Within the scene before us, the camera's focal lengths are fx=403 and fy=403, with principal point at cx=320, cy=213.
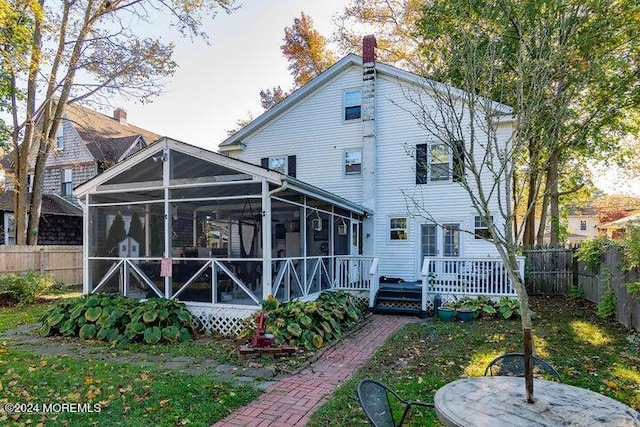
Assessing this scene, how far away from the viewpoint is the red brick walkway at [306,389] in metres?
4.02

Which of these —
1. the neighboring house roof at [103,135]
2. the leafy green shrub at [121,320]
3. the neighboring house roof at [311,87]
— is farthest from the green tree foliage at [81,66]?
the leafy green shrub at [121,320]

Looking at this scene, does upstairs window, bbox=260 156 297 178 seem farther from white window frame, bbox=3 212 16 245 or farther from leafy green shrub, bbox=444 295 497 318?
white window frame, bbox=3 212 16 245

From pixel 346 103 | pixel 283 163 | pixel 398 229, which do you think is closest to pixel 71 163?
pixel 283 163

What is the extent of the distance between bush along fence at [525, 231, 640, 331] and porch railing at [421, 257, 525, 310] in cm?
180

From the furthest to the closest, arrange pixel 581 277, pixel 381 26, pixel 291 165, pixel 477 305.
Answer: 1. pixel 381 26
2. pixel 291 165
3. pixel 581 277
4. pixel 477 305

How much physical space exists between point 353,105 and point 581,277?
8875mm

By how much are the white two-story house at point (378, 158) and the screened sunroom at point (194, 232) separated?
336 centimetres

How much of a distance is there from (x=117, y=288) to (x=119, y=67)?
37.4ft

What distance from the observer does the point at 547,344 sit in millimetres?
6840

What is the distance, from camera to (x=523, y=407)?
2.56 m

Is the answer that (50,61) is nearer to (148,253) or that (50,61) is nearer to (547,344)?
(148,253)

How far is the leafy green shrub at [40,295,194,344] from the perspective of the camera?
23.6ft

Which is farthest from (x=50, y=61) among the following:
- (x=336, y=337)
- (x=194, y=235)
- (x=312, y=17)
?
(x=336, y=337)

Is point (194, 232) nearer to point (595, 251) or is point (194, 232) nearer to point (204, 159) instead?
point (204, 159)
